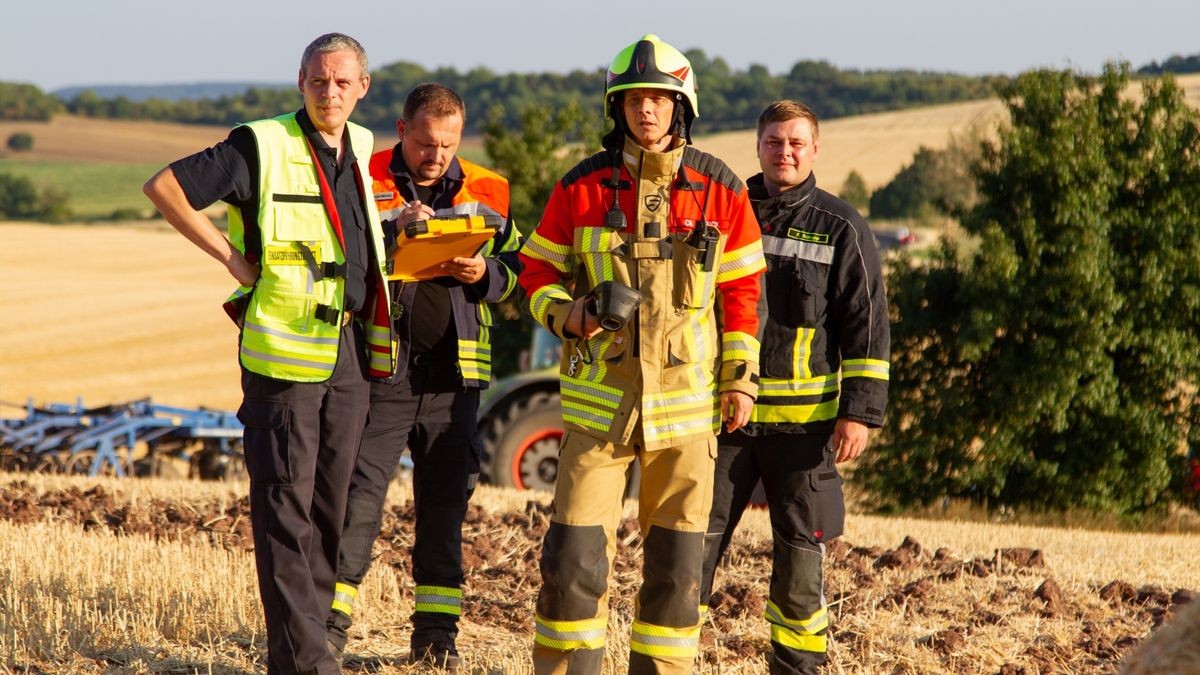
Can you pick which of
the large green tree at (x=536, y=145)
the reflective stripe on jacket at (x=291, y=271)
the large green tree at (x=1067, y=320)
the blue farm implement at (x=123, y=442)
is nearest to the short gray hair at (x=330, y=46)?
the reflective stripe on jacket at (x=291, y=271)

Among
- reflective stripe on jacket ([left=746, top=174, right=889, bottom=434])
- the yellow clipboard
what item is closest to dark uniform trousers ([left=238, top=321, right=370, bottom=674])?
the yellow clipboard

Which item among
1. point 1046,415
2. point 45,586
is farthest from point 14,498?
point 1046,415

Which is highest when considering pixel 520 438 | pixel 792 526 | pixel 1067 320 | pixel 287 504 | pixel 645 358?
pixel 645 358

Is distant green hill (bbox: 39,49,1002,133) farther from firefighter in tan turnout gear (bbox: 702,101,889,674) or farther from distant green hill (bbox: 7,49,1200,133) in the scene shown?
firefighter in tan turnout gear (bbox: 702,101,889,674)

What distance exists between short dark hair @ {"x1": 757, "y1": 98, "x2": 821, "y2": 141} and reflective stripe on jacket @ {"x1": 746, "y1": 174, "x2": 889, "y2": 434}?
0.26 meters

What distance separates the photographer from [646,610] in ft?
15.4

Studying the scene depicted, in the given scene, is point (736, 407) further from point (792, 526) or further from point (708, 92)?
point (708, 92)

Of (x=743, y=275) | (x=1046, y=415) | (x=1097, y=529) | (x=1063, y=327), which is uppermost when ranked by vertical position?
(x=743, y=275)

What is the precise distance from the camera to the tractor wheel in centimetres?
1244

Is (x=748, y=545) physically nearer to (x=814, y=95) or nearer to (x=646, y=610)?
(x=646, y=610)

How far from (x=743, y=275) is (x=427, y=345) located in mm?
1486

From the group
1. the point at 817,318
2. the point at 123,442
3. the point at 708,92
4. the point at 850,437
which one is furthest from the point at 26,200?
the point at 850,437

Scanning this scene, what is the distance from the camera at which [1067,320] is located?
48.7 ft

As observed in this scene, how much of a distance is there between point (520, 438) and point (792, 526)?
24.1ft
